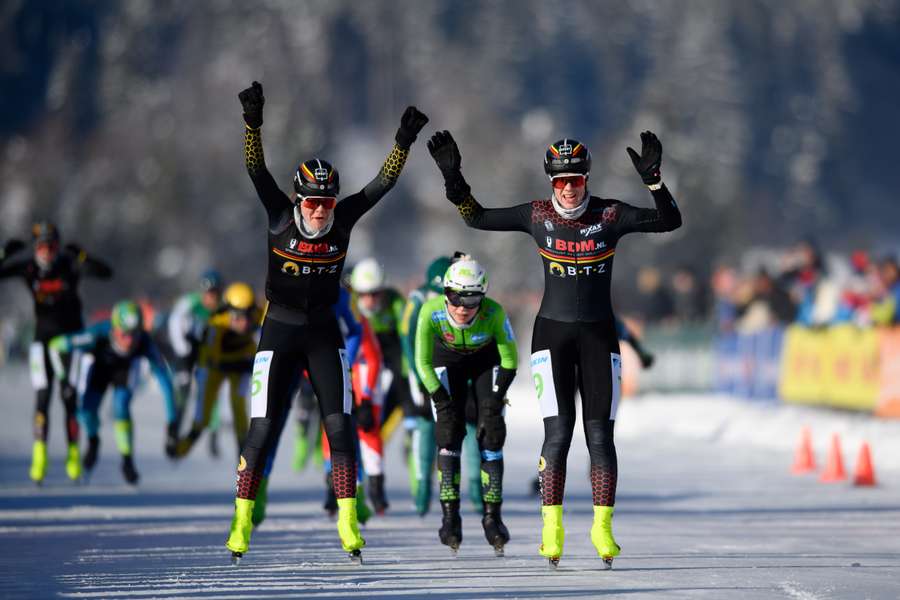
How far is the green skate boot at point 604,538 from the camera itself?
9.01 metres

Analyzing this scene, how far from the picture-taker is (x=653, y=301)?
92.6ft

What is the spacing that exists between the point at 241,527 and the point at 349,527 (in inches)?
24.4

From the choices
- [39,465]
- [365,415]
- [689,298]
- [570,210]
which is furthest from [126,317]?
[689,298]

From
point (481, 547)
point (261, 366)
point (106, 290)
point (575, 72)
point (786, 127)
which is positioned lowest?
point (481, 547)

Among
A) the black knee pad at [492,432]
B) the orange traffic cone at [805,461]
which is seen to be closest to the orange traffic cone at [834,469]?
the orange traffic cone at [805,461]

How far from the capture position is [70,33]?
194 m

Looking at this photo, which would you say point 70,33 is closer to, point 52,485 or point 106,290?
point 106,290

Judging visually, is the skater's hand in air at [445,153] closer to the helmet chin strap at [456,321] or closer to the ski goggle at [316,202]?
the ski goggle at [316,202]

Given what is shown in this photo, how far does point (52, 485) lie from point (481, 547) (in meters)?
6.69

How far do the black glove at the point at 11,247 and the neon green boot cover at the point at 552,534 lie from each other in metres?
8.29

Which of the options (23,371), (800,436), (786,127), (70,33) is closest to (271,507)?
(800,436)

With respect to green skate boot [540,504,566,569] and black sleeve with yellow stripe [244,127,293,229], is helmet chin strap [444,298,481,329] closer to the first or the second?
black sleeve with yellow stripe [244,127,293,229]

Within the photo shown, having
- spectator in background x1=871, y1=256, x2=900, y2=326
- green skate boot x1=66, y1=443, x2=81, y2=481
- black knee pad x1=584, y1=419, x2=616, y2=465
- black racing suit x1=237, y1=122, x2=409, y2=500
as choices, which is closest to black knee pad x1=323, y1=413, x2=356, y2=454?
black racing suit x1=237, y1=122, x2=409, y2=500

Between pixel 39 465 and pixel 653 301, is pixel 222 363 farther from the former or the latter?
pixel 653 301
